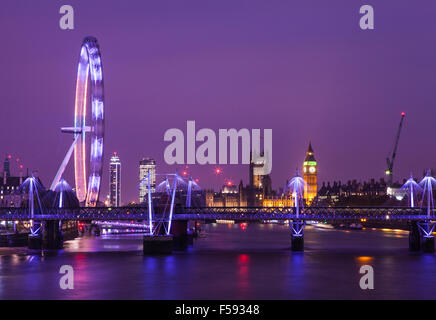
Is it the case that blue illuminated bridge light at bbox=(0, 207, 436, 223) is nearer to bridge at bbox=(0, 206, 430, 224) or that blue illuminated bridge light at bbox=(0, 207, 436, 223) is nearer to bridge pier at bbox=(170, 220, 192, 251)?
bridge at bbox=(0, 206, 430, 224)

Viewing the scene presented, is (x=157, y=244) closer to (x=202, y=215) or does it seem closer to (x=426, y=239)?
(x=202, y=215)

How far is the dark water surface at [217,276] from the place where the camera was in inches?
1913

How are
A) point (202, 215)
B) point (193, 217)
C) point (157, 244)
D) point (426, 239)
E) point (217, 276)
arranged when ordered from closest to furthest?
point (217, 276) < point (157, 244) < point (426, 239) < point (193, 217) < point (202, 215)

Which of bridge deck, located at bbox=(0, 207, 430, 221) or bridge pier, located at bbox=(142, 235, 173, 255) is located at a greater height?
bridge deck, located at bbox=(0, 207, 430, 221)

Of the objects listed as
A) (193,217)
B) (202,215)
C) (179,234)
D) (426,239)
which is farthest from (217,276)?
(179,234)

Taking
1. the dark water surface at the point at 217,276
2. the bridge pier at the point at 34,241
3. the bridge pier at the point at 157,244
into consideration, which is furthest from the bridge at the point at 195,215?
the bridge pier at the point at 157,244

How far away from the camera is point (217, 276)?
57000 mm

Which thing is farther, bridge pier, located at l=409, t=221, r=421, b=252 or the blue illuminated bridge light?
bridge pier, located at l=409, t=221, r=421, b=252

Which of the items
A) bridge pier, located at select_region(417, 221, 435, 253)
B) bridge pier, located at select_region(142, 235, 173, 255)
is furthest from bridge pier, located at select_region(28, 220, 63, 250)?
bridge pier, located at select_region(417, 221, 435, 253)

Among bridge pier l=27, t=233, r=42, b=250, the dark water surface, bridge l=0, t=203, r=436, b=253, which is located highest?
bridge l=0, t=203, r=436, b=253

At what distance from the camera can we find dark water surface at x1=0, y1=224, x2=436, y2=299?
48.6m

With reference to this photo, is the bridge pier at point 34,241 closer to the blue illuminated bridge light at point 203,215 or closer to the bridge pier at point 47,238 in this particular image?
the bridge pier at point 47,238
